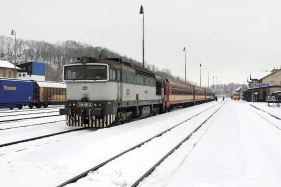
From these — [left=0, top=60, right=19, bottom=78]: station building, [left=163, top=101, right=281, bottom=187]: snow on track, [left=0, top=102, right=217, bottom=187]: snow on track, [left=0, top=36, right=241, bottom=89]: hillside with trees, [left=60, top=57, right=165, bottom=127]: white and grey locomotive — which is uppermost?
[left=0, top=36, right=241, bottom=89]: hillside with trees

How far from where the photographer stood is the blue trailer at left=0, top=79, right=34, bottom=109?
30688mm

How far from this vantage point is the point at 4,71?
251 ft

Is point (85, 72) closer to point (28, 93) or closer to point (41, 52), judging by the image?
point (28, 93)

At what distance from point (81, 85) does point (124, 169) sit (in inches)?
324

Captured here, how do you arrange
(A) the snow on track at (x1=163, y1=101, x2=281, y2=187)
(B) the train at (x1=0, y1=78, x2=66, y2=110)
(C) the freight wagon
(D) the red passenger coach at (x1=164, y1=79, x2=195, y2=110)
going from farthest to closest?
(C) the freight wagon → (B) the train at (x1=0, y1=78, x2=66, y2=110) → (D) the red passenger coach at (x1=164, y1=79, x2=195, y2=110) → (A) the snow on track at (x1=163, y1=101, x2=281, y2=187)

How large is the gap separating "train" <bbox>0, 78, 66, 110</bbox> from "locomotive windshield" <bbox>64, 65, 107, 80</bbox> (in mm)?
19289

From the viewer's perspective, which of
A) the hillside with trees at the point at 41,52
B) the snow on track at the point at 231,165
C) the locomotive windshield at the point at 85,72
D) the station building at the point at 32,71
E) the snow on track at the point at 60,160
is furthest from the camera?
the hillside with trees at the point at 41,52

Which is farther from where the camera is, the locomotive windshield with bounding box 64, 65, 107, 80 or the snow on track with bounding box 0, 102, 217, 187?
the locomotive windshield with bounding box 64, 65, 107, 80

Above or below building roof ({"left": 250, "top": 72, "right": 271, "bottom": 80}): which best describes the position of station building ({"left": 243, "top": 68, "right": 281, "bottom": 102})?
below

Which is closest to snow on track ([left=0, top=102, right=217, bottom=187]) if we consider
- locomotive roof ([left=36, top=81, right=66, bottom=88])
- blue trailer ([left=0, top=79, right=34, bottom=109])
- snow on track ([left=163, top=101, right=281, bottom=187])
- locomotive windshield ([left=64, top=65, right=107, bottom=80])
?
snow on track ([left=163, top=101, right=281, bottom=187])

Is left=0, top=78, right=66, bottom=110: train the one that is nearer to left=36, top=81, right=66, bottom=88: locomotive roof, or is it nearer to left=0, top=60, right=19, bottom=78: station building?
left=36, top=81, right=66, bottom=88: locomotive roof

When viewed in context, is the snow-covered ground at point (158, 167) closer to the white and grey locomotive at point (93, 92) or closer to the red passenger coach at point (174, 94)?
the white and grey locomotive at point (93, 92)

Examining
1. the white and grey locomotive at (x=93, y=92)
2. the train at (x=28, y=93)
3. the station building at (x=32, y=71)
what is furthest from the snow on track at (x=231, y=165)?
the station building at (x=32, y=71)

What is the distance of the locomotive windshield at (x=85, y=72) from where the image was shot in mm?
14156
